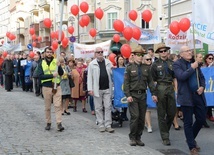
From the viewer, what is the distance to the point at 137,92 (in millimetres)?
9508

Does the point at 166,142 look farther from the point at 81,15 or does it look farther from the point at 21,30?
the point at 21,30

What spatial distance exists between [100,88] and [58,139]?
71.9 inches

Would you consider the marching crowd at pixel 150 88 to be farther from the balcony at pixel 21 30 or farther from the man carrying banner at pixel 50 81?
the balcony at pixel 21 30

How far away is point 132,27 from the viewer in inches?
779

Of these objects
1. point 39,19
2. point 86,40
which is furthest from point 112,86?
point 39,19

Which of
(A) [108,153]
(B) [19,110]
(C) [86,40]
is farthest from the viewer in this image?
(C) [86,40]

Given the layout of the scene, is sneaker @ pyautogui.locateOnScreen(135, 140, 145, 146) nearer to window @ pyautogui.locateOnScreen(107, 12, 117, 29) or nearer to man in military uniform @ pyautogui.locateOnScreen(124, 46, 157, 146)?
man in military uniform @ pyautogui.locateOnScreen(124, 46, 157, 146)

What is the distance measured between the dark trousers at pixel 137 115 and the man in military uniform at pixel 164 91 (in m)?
0.38

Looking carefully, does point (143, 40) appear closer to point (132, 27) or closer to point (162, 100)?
point (132, 27)

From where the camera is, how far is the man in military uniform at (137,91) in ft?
30.8

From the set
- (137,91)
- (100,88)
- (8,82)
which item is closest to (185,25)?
(100,88)

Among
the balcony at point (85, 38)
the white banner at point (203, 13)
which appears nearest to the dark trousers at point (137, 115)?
the white banner at point (203, 13)

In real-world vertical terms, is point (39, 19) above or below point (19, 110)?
above

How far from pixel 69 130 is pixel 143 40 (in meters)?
9.56
